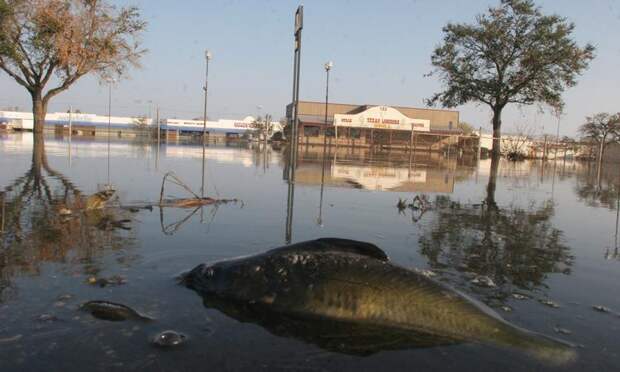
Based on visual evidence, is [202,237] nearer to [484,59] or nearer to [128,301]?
[128,301]

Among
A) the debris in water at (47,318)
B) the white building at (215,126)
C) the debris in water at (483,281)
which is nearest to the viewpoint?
the debris in water at (47,318)

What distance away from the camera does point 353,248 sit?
10.4ft

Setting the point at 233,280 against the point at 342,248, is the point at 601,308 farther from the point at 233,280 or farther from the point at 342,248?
the point at 233,280

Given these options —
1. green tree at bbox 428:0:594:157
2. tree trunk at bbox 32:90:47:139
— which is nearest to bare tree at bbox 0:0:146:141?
tree trunk at bbox 32:90:47:139

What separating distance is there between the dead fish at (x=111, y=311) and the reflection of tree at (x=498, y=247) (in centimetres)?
235

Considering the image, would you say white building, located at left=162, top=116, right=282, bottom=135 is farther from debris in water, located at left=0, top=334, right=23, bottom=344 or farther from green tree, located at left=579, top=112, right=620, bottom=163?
debris in water, located at left=0, top=334, right=23, bottom=344

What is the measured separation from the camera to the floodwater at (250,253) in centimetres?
247

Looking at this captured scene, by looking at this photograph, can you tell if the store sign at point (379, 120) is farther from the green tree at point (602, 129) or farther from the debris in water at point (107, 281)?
the debris in water at point (107, 281)

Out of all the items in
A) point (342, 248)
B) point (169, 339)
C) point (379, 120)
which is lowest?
point (169, 339)

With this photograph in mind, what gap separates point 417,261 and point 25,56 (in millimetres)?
32708

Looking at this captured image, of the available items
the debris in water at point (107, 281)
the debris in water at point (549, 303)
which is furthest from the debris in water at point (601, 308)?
the debris in water at point (107, 281)

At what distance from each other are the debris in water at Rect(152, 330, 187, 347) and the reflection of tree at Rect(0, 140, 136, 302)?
1169mm

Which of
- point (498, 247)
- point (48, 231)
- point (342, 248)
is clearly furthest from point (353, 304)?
point (48, 231)

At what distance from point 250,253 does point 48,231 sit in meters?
2.08
